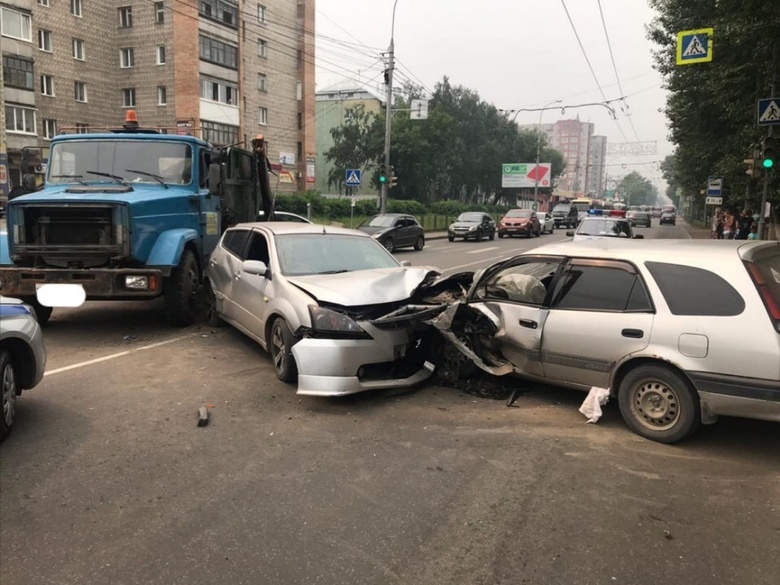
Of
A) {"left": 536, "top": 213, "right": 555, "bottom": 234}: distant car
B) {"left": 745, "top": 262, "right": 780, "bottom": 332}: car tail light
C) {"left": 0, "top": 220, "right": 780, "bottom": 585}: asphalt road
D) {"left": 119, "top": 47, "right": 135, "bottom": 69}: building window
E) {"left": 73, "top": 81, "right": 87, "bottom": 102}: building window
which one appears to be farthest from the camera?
{"left": 119, "top": 47, "right": 135, "bottom": 69}: building window

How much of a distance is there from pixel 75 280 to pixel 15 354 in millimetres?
2880

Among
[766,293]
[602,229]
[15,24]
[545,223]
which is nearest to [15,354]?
[766,293]

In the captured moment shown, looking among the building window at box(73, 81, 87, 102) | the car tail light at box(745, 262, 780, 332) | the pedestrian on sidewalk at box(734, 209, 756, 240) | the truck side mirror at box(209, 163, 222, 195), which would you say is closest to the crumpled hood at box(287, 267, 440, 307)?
the car tail light at box(745, 262, 780, 332)

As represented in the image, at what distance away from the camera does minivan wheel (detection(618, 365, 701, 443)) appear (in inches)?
174

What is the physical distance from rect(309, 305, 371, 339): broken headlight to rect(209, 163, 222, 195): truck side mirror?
4.69m

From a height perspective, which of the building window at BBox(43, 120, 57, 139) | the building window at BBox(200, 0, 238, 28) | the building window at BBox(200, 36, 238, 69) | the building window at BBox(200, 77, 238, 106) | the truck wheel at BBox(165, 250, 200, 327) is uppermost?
the building window at BBox(200, 0, 238, 28)

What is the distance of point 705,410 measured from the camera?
436cm

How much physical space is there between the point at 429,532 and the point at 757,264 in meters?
3.18

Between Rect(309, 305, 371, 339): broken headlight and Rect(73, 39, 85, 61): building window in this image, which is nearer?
Rect(309, 305, 371, 339): broken headlight

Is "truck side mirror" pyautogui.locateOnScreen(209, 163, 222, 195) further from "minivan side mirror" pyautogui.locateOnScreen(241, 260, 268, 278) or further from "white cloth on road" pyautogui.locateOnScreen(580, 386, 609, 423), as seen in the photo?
"white cloth on road" pyautogui.locateOnScreen(580, 386, 609, 423)

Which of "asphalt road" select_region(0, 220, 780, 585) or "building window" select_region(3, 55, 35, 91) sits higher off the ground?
"building window" select_region(3, 55, 35, 91)

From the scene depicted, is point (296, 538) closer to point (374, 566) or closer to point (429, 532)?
point (374, 566)

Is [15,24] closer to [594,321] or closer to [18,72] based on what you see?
[18,72]

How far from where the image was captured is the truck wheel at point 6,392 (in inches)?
169
